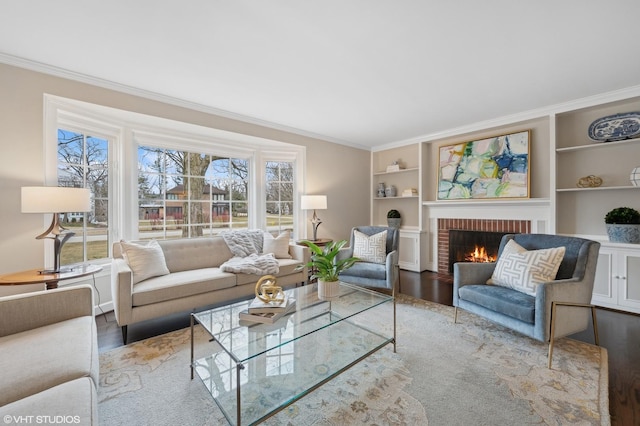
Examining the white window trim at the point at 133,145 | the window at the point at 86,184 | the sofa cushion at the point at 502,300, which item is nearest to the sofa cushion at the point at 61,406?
the white window trim at the point at 133,145

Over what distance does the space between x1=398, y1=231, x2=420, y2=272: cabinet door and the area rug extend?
7.90ft

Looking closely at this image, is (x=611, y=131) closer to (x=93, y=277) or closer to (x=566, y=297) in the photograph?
(x=566, y=297)

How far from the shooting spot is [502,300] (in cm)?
212

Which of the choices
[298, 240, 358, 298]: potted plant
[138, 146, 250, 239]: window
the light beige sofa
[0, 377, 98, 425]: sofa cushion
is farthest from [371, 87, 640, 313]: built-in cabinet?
[0, 377, 98, 425]: sofa cushion

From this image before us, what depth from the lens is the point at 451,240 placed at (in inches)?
176

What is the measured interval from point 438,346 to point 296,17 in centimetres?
265

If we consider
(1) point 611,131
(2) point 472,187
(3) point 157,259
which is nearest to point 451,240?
(2) point 472,187

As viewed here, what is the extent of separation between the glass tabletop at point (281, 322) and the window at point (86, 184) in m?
2.00

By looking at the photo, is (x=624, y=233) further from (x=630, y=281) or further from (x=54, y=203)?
(x=54, y=203)

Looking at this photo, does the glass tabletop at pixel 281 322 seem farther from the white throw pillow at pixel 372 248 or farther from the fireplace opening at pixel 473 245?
the fireplace opening at pixel 473 245

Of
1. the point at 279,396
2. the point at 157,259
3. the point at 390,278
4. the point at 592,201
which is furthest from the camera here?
the point at 592,201

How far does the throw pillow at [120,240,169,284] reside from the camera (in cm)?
253

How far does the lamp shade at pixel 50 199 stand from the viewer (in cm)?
204

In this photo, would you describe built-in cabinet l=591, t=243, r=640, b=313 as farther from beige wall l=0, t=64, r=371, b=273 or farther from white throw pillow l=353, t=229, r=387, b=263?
beige wall l=0, t=64, r=371, b=273
